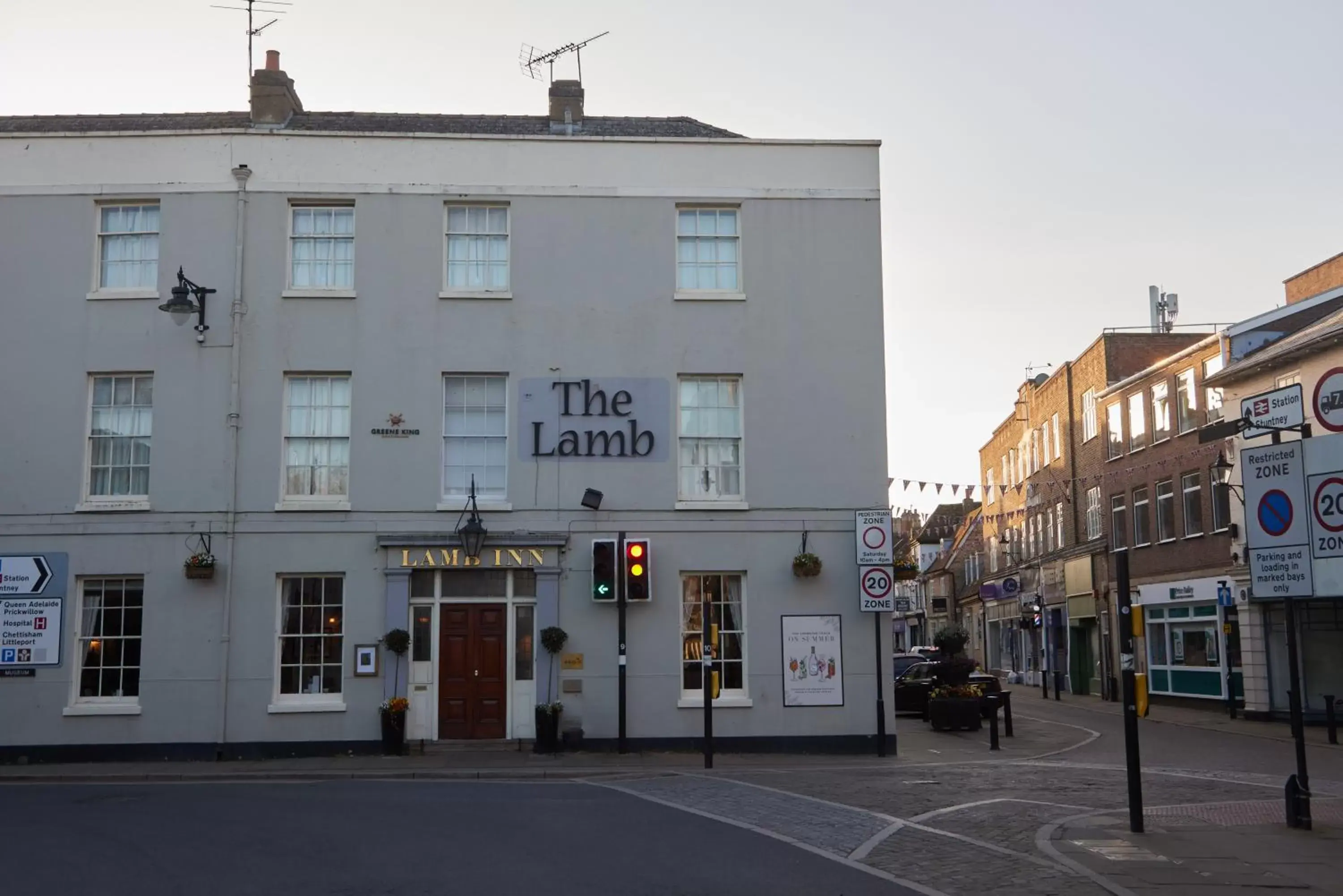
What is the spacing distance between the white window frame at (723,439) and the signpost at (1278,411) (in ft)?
A: 33.4

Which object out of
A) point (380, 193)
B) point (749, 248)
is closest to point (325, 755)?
point (380, 193)

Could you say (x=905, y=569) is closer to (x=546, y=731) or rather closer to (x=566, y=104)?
(x=546, y=731)

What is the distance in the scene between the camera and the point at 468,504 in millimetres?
22656

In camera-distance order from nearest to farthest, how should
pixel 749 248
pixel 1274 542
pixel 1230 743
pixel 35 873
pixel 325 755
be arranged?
pixel 35 873
pixel 1274 542
pixel 325 755
pixel 749 248
pixel 1230 743

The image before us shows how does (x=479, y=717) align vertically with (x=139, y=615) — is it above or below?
below

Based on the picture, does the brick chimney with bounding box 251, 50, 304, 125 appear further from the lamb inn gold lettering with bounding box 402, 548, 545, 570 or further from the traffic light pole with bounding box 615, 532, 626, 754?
the traffic light pole with bounding box 615, 532, 626, 754

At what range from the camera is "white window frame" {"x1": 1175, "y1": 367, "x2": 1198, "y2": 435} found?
37.6m

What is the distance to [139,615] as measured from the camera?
73.7 ft

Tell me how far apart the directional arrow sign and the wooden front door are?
259 inches

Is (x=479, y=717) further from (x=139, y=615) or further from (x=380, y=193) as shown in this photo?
(x=380, y=193)

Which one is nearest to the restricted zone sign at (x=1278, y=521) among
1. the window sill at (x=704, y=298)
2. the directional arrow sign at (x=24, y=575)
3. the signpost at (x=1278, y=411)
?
the signpost at (x=1278, y=411)

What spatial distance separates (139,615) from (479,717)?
598 cm

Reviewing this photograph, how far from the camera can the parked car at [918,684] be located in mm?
32031

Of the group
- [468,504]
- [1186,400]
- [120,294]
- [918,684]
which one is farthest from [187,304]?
[1186,400]
